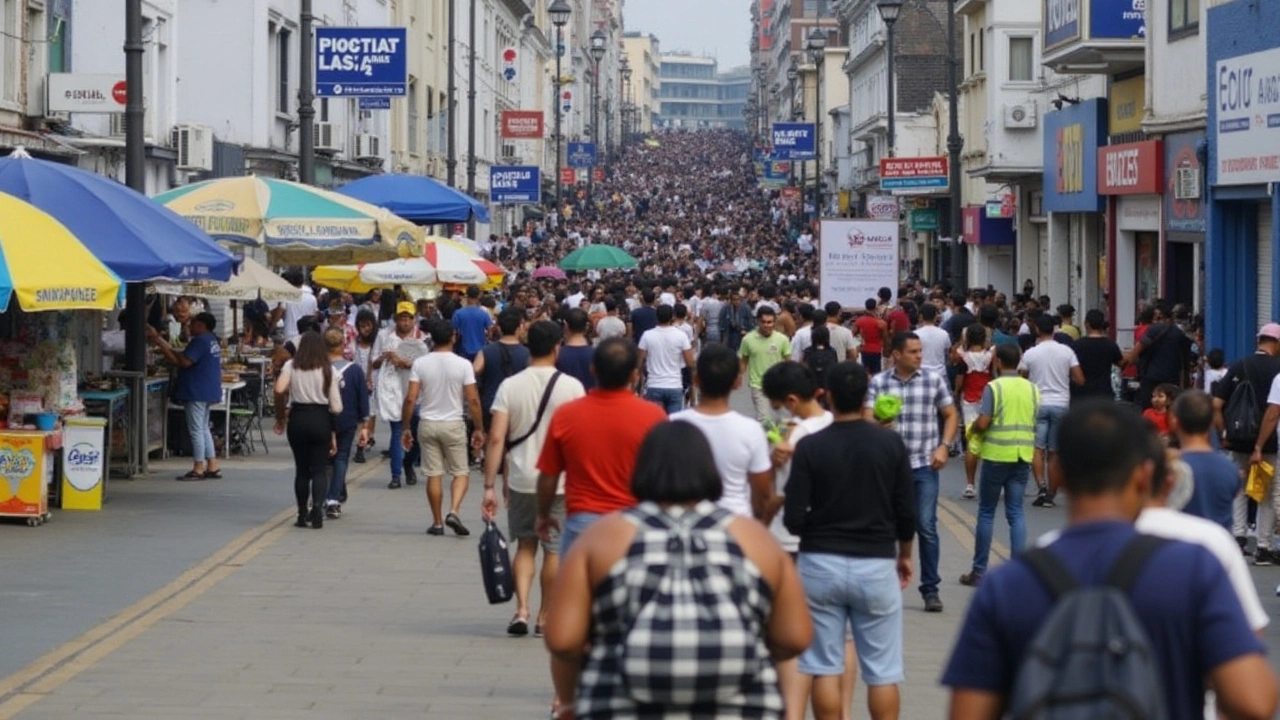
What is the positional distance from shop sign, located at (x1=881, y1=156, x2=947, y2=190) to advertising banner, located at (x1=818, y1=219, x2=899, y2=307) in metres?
8.35

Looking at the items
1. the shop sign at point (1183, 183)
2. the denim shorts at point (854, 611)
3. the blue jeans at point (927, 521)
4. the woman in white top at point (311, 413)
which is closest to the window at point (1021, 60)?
the shop sign at point (1183, 183)

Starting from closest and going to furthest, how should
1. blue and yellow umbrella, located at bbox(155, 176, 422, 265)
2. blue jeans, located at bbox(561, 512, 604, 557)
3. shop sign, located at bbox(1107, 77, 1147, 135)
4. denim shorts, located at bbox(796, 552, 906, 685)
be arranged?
1. denim shorts, located at bbox(796, 552, 906, 685)
2. blue jeans, located at bbox(561, 512, 604, 557)
3. blue and yellow umbrella, located at bbox(155, 176, 422, 265)
4. shop sign, located at bbox(1107, 77, 1147, 135)

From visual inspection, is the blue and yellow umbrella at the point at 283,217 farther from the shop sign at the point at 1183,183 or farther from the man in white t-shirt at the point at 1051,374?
the shop sign at the point at 1183,183

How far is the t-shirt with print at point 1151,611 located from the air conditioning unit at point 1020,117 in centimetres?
3724

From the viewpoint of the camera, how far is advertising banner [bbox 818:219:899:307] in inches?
1234

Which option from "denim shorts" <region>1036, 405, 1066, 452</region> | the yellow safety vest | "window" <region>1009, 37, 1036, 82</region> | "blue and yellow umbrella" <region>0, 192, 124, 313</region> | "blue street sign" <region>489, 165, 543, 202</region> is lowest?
"denim shorts" <region>1036, 405, 1066, 452</region>

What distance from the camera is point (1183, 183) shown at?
24.6 m

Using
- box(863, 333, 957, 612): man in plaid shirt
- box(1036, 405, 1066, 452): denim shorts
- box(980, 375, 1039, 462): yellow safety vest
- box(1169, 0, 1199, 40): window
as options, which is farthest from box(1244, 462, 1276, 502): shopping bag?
box(1169, 0, 1199, 40): window

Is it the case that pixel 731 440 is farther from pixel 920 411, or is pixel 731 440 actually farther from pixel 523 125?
pixel 523 125

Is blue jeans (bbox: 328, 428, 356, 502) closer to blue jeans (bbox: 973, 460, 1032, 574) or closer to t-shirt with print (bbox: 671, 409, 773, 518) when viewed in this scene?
blue jeans (bbox: 973, 460, 1032, 574)

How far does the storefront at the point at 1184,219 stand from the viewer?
24.3 m

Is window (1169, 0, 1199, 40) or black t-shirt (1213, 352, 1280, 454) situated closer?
black t-shirt (1213, 352, 1280, 454)

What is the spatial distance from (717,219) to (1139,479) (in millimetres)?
91972

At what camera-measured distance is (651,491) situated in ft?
17.3
